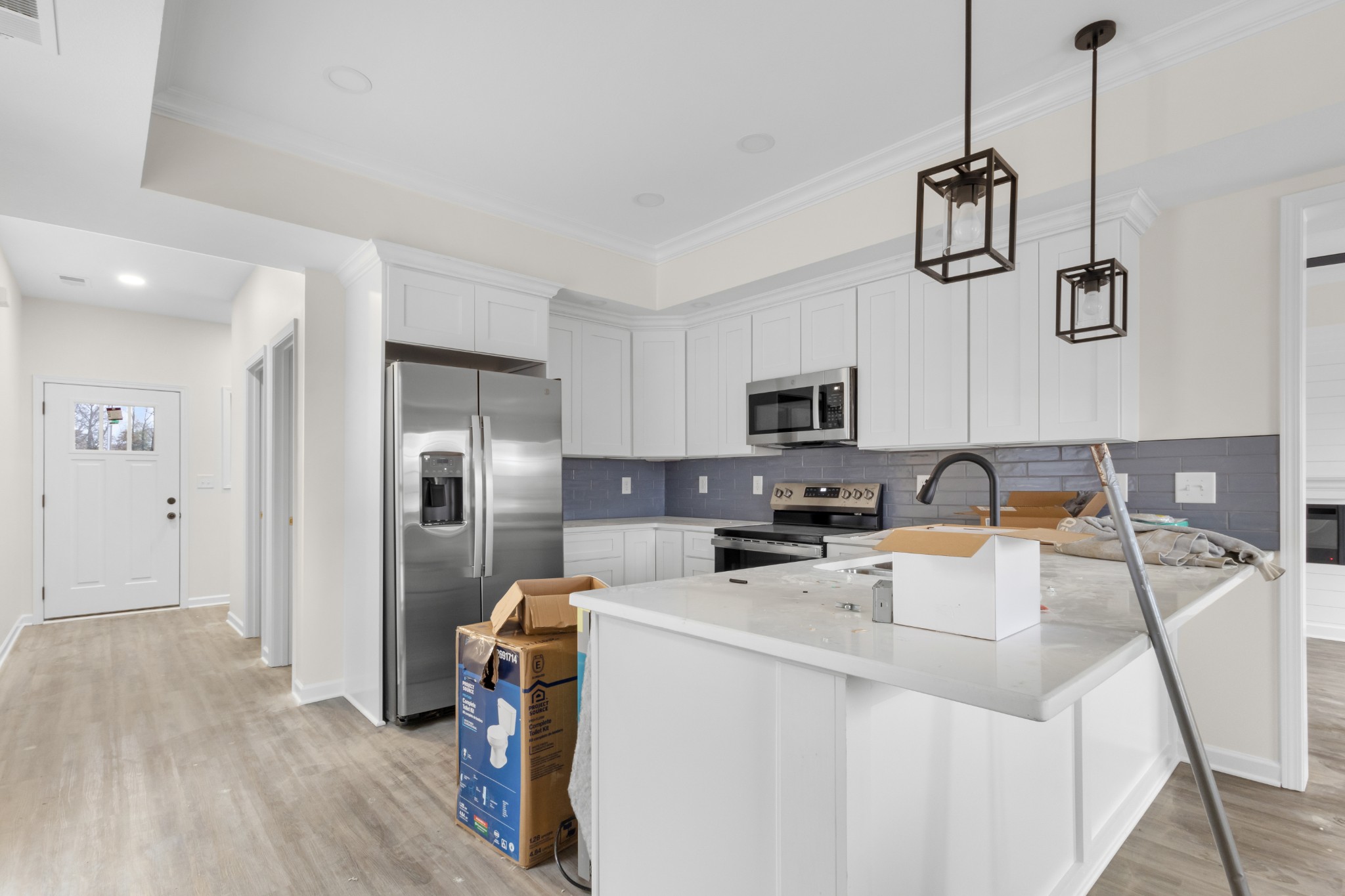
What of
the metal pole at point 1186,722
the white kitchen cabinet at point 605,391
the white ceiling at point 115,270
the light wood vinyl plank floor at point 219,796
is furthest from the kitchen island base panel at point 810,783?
the white ceiling at point 115,270

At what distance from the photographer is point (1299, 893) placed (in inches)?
74.5

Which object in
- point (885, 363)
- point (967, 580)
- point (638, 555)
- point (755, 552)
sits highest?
point (885, 363)

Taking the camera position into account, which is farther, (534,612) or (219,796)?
(219,796)

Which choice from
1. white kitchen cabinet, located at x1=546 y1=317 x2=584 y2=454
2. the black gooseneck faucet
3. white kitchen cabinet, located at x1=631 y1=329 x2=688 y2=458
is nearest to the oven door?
white kitchen cabinet, located at x1=631 y1=329 x2=688 y2=458

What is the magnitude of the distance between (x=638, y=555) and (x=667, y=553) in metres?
0.19

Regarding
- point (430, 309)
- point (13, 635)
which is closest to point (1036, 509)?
point (430, 309)

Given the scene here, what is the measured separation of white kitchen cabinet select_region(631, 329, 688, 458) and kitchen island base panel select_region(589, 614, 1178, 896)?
3.14m

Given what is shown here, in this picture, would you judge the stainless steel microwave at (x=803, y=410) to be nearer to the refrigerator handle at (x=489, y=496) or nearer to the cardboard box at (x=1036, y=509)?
the cardboard box at (x=1036, y=509)

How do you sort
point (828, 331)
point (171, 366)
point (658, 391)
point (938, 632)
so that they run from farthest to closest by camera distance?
point (171, 366) → point (658, 391) → point (828, 331) → point (938, 632)

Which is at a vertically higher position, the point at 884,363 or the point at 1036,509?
the point at 884,363

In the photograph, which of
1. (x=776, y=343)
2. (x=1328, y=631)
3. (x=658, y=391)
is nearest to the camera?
(x=776, y=343)

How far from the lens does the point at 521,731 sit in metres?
1.99

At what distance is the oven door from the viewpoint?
11.7 ft

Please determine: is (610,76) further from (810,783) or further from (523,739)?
(810,783)
